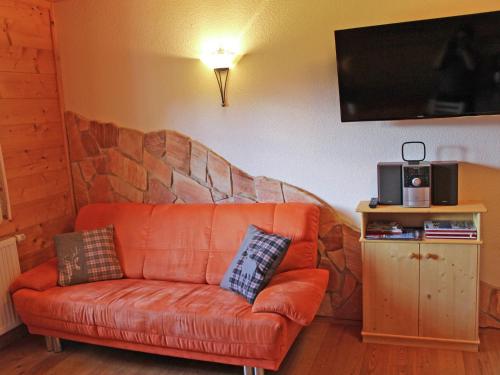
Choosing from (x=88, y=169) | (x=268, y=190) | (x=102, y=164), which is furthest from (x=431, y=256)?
(x=88, y=169)

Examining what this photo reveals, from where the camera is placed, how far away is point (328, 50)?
3084mm

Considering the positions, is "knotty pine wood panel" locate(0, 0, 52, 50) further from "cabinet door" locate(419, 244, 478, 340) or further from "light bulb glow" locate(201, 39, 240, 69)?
"cabinet door" locate(419, 244, 478, 340)

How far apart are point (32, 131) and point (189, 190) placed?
4.09 feet

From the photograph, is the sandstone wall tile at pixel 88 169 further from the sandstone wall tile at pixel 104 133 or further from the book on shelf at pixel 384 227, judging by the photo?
the book on shelf at pixel 384 227

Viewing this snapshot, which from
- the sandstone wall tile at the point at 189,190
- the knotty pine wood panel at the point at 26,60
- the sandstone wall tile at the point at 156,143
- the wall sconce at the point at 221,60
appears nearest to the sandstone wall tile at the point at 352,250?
the sandstone wall tile at the point at 189,190

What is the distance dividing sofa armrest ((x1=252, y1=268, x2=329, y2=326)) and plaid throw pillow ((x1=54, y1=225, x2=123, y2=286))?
120 centimetres

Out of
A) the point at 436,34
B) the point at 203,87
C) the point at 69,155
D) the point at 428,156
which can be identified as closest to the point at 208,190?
the point at 203,87

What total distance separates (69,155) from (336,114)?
2205 mm

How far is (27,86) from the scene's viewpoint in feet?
11.6

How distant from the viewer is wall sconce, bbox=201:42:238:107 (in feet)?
10.7

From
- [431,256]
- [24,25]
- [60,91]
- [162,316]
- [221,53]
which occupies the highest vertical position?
[24,25]

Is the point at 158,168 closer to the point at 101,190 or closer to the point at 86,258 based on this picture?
the point at 101,190

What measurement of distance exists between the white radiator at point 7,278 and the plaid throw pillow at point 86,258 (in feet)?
0.96

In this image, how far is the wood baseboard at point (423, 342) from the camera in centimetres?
280
